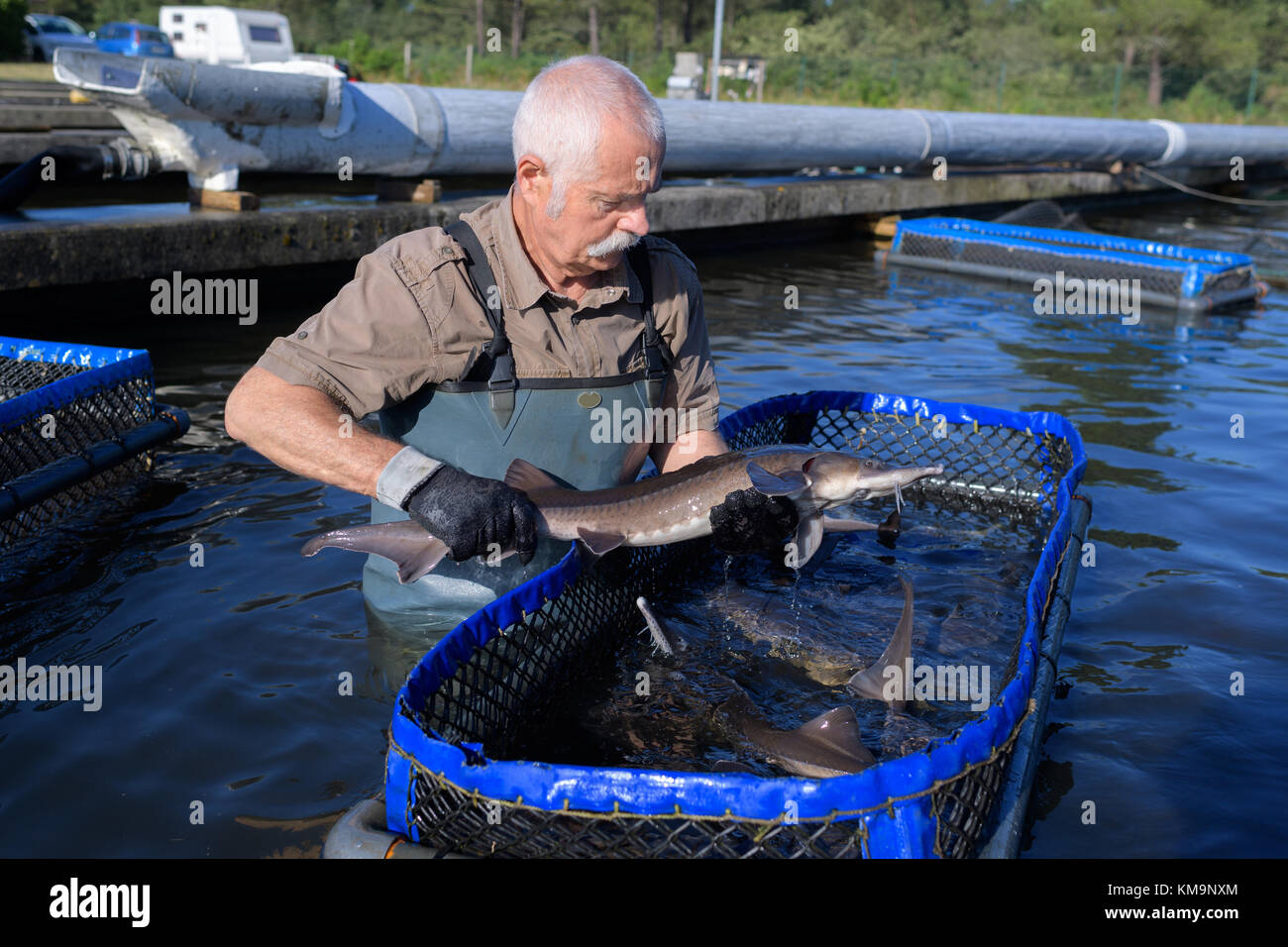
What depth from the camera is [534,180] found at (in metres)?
3.68

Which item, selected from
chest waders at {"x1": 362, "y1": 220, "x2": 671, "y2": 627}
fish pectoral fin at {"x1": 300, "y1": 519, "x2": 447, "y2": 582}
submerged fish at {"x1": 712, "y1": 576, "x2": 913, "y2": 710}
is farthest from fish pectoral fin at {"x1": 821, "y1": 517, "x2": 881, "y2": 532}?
fish pectoral fin at {"x1": 300, "y1": 519, "x2": 447, "y2": 582}

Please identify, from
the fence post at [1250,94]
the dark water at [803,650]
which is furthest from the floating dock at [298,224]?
the fence post at [1250,94]

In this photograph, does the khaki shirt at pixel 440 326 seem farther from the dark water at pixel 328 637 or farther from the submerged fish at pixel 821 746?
the submerged fish at pixel 821 746

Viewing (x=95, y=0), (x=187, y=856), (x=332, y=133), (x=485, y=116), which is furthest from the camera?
(x=95, y=0)

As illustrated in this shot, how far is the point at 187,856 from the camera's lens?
3389 mm

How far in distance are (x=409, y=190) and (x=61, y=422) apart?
5.94m

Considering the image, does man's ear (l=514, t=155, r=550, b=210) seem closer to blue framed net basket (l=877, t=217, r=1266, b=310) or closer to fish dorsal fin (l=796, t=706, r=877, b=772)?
fish dorsal fin (l=796, t=706, r=877, b=772)

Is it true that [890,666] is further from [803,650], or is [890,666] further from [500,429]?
[500,429]

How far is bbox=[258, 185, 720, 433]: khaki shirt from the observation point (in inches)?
143

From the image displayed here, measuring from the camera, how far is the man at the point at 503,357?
11.6 feet

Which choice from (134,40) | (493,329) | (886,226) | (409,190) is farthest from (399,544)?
(134,40)
